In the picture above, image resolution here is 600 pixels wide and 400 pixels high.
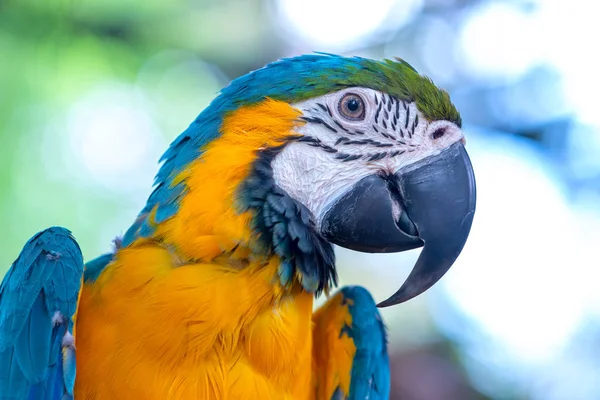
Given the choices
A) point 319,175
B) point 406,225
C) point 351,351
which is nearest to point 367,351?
point 351,351

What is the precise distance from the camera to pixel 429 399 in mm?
4223

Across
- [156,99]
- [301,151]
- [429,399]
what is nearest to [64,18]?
[156,99]

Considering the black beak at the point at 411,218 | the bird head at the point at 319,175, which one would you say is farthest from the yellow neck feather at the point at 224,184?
the black beak at the point at 411,218

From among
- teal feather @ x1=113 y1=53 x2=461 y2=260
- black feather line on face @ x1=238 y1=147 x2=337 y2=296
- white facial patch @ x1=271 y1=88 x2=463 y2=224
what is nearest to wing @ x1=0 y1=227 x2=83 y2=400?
teal feather @ x1=113 y1=53 x2=461 y2=260

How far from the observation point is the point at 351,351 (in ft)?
6.17

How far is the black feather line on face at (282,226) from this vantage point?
5.00 feet

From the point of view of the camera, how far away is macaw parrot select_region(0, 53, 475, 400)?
145 centimetres

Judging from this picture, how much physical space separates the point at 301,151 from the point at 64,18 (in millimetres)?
2827

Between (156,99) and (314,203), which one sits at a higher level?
(156,99)

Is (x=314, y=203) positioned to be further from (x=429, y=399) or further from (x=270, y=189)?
(x=429, y=399)

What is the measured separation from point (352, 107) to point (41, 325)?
3.22 ft

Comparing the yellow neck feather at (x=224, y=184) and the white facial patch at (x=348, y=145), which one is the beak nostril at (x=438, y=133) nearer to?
the white facial patch at (x=348, y=145)

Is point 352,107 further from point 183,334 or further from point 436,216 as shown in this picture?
point 183,334

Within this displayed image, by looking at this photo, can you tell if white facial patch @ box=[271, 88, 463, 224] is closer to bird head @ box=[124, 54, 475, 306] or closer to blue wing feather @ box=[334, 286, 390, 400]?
bird head @ box=[124, 54, 475, 306]
